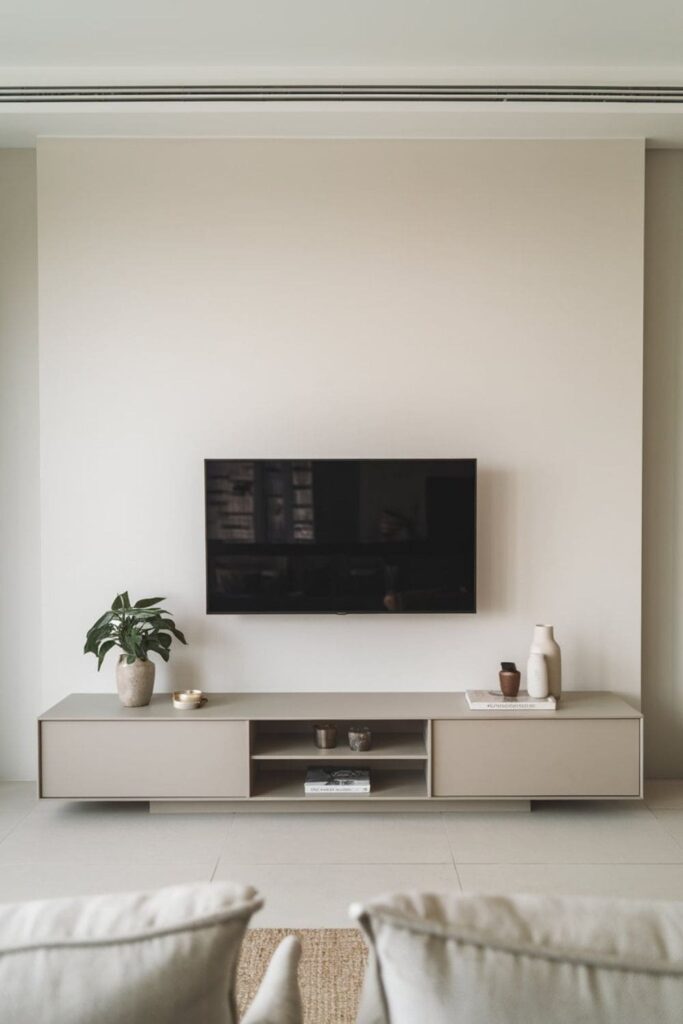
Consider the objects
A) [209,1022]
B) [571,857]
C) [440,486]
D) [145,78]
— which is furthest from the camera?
[440,486]

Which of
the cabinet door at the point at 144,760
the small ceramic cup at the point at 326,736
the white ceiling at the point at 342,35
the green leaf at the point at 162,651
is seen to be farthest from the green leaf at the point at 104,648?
the white ceiling at the point at 342,35

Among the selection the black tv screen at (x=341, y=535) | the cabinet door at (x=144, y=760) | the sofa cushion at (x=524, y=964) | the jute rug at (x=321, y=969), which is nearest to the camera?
the sofa cushion at (x=524, y=964)

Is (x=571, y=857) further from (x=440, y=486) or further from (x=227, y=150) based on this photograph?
(x=227, y=150)

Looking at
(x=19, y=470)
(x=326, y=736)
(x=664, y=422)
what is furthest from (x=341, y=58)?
(x=326, y=736)

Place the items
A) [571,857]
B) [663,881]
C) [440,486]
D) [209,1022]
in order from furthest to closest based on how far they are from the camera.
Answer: [440,486] → [571,857] → [663,881] → [209,1022]

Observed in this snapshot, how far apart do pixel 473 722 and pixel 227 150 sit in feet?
8.91

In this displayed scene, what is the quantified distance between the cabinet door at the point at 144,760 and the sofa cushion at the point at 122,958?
2.61 meters

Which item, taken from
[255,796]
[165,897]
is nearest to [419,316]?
[255,796]

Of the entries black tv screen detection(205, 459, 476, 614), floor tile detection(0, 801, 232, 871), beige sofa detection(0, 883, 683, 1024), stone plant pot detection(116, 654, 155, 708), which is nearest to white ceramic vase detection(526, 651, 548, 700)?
black tv screen detection(205, 459, 476, 614)

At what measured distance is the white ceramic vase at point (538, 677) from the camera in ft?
11.6

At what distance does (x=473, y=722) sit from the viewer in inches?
135

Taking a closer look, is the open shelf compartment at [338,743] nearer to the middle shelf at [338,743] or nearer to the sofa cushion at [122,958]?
the middle shelf at [338,743]

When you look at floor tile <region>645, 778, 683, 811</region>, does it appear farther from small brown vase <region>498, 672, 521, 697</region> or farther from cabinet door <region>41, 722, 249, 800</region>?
cabinet door <region>41, 722, 249, 800</region>

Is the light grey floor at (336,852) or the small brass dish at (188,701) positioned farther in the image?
the small brass dish at (188,701)
